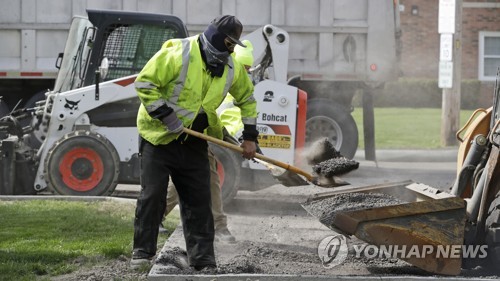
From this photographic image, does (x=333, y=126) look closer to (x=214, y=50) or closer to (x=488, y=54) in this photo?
(x=214, y=50)

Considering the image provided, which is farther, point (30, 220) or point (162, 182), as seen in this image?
point (30, 220)

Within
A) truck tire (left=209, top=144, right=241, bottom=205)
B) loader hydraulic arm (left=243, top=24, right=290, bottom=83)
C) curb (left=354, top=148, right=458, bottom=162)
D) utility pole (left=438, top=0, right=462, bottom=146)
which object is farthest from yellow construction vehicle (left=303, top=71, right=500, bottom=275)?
utility pole (left=438, top=0, right=462, bottom=146)

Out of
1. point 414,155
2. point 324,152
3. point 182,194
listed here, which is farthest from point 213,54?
point 414,155

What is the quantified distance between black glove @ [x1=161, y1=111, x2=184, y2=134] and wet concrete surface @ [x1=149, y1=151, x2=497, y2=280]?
0.96 metres

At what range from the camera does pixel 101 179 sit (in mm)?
11867

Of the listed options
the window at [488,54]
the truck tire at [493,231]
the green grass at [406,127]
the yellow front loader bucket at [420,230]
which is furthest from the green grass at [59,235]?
the window at [488,54]

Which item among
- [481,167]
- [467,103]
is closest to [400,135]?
[467,103]

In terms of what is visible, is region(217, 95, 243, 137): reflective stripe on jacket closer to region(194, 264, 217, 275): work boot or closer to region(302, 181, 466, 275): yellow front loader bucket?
region(194, 264, 217, 275): work boot

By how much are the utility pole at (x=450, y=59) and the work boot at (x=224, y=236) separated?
37.7 ft

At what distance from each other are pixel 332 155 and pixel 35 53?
7893mm

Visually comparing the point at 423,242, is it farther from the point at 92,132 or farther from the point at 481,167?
the point at 92,132

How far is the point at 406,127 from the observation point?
82.4 feet

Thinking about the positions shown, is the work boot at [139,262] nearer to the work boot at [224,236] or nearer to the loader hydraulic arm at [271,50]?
the work boot at [224,236]

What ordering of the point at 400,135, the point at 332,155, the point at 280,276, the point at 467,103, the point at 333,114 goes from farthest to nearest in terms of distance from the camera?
the point at 467,103 → the point at 400,135 → the point at 333,114 → the point at 332,155 → the point at 280,276
